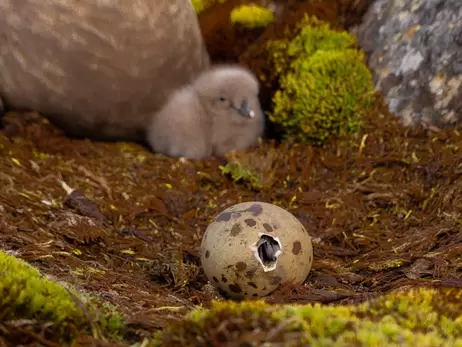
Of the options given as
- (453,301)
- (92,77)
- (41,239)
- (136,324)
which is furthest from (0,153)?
(453,301)

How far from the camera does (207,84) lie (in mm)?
4594

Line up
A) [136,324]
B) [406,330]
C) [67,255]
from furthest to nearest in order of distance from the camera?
[67,255], [136,324], [406,330]

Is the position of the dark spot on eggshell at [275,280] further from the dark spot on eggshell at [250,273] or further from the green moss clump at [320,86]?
the green moss clump at [320,86]

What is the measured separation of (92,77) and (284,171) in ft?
5.20

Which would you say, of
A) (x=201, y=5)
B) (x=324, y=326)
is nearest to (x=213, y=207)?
(x=324, y=326)

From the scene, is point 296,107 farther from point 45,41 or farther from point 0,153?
point 0,153

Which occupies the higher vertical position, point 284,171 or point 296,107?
point 296,107

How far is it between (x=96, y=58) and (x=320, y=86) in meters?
1.79

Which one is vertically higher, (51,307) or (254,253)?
(254,253)

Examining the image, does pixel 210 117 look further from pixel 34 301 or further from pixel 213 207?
pixel 34 301

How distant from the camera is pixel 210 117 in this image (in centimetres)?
469

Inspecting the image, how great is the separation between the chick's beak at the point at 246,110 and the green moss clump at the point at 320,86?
1.00ft

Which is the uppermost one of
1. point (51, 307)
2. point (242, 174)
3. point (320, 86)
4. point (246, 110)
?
point (320, 86)

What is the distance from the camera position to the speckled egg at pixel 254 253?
2420 millimetres
